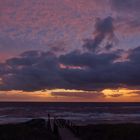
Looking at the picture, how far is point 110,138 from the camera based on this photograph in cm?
2462

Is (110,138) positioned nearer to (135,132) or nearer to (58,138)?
(135,132)

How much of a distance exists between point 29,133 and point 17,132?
111cm

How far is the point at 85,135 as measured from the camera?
90.4 feet

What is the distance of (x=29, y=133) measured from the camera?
27.6 meters

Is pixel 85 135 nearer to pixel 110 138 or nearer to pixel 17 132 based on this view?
pixel 110 138

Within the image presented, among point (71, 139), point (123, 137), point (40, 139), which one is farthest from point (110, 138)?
point (40, 139)

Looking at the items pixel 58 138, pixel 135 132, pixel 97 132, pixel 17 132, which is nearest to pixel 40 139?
pixel 58 138

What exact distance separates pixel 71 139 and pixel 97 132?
2.74 m

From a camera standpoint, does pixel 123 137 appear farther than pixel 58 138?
No

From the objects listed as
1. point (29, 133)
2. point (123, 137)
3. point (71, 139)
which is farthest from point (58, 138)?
point (123, 137)

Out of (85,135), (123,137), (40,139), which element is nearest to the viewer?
(123,137)

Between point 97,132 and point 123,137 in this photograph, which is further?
point 97,132

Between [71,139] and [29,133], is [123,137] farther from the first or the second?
[29,133]

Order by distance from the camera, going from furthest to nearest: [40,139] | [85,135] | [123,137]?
[85,135] → [40,139] → [123,137]
